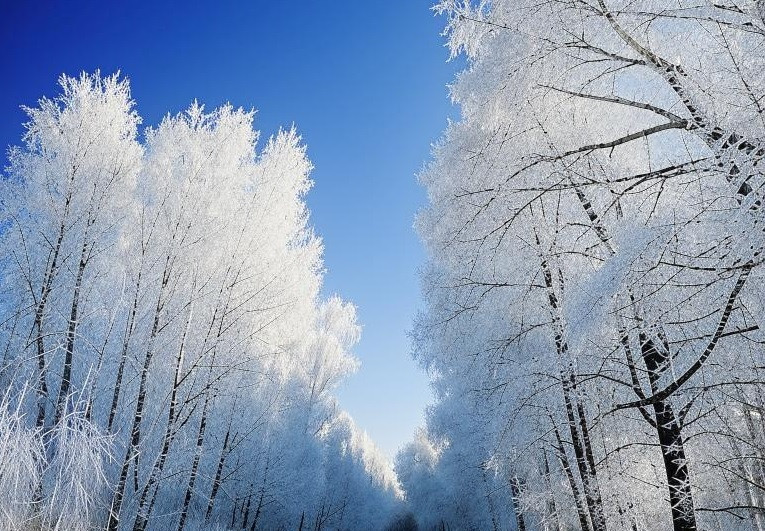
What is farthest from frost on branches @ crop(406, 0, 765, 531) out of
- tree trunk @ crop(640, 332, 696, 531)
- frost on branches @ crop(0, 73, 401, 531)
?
frost on branches @ crop(0, 73, 401, 531)

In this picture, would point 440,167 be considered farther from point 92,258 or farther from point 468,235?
point 92,258

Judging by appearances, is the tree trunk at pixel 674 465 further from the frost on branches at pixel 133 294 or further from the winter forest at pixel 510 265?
the frost on branches at pixel 133 294

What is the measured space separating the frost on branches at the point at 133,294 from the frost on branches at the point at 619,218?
3161 mm

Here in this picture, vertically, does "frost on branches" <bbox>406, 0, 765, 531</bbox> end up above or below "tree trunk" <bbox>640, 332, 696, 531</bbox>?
above

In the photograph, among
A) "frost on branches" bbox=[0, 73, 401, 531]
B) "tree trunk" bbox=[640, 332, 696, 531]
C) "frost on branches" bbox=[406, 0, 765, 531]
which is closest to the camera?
"frost on branches" bbox=[406, 0, 765, 531]

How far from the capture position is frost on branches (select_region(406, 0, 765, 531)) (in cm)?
198

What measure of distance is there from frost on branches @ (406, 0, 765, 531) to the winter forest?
24mm

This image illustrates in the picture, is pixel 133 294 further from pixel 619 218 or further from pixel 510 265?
pixel 619 218

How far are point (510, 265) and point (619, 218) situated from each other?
2.14m

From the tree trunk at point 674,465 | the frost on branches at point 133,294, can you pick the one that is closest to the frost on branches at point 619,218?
the tree trunk at point 674,465

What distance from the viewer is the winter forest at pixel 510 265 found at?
220 cm

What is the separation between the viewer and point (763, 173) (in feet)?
5.33

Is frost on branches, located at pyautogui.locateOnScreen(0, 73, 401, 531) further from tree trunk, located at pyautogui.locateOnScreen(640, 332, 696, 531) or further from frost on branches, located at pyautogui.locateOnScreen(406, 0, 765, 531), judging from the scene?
tree trunk, located at pyautogui.locateOnScreen(640, 332, 696, 531)

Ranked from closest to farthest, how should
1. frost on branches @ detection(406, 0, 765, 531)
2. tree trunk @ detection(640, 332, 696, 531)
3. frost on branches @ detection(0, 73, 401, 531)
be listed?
1. frost on branches @ detection(406, 0, 765, 531)
2. tree trunk @ detection(640, 332, 696, 531)
3. frost on branches @ detection(0, 73, 401, 531)
